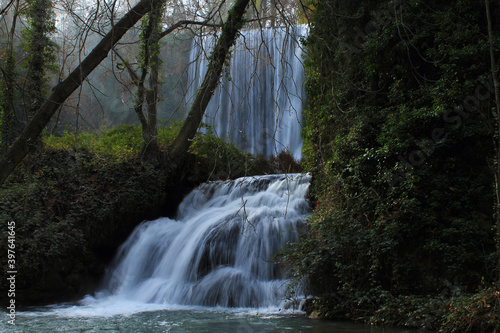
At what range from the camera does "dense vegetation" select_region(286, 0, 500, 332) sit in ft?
19.2

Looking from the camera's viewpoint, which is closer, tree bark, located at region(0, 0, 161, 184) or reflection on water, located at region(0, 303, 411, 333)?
tree bark, located at region(0, 0, 161, 184)

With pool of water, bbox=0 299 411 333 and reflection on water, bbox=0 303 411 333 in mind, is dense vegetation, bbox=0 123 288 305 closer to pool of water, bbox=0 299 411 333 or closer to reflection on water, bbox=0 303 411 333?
pool of water, bbox=0 299 411 333

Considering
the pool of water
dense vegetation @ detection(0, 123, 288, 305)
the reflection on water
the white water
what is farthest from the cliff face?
the reflection on water

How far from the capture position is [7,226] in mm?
8336

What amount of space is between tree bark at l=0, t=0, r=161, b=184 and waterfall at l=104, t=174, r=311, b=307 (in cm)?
460

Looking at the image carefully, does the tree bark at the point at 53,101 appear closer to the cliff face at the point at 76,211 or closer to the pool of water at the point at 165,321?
the pool of water at the point at 165,321

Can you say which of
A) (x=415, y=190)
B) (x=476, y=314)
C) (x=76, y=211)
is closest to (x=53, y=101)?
(x=476, y=314)

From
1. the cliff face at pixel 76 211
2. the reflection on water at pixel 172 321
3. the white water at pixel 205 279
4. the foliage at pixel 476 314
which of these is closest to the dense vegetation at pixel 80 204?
the cliff face at pixel 76 211

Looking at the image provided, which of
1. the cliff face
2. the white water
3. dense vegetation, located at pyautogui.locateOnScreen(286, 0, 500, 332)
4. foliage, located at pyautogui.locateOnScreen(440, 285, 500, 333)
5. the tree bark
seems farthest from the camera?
the cliff face

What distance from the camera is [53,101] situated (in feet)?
8.08

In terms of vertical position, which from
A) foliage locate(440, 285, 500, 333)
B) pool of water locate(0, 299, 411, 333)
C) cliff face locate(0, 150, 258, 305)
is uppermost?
cliff face locate(0, 150, 258, 305)

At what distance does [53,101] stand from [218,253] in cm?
630

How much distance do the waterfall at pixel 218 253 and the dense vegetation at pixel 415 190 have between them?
1044 millimetres

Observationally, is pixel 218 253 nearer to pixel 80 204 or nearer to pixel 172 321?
pixel 172 321
